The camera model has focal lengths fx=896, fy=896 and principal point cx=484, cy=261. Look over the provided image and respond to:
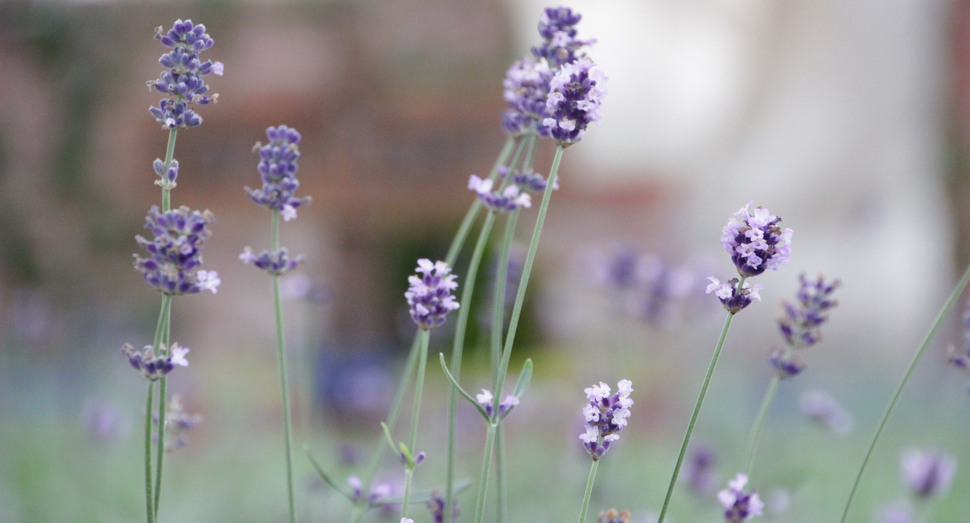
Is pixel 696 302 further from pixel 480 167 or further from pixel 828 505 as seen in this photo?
pixel 480 167

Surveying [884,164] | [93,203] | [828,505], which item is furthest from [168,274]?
[884,164]

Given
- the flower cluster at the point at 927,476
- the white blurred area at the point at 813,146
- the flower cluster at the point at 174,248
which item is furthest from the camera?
the white blurred area at the point at 813,146

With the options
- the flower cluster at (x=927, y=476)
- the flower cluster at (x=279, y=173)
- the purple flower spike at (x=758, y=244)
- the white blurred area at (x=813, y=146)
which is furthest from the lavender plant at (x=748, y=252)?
the white blurred area at (x=813, y=146)

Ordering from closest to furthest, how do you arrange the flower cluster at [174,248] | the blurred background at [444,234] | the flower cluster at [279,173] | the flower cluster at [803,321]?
the flower cluster at [174,248] → the flower cluster at [279,173] → the flower cluster at [803,321] → the blurred background at [444,234]

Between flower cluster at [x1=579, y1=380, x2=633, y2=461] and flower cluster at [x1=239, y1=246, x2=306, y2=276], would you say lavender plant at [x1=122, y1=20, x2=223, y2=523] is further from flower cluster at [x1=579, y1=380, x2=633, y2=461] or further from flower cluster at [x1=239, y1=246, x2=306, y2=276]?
flower cluster at [x1=579, y1=380, x2=633, y2=461]

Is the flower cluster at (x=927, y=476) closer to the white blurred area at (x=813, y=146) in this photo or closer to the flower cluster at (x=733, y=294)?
the flower cluster at (x=733, y=294)

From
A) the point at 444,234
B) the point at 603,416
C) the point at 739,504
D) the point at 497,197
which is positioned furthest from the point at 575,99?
the point at 444,234

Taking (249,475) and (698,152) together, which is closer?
(249,475)
